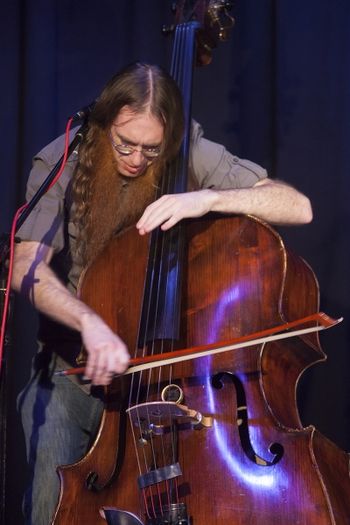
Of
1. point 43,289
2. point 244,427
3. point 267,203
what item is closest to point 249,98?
point 267,203

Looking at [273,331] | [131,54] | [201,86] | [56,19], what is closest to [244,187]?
[273,331]

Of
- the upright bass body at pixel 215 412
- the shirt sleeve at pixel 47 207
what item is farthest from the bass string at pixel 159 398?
the shirt sleeve at pixel 47 207

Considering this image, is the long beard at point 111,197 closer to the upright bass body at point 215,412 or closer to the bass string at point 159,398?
the bass string at point 159,398

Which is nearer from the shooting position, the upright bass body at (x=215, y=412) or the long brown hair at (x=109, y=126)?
the upright bass body at (x=215, y=412)

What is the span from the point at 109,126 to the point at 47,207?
26 centimetres

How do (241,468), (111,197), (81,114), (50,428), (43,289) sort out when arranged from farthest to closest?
(111,197) < (50,428) < (43,289) < (81,114) < (241,468)

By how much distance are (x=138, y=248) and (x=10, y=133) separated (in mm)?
1094

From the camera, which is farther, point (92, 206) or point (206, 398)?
point (92, 206)

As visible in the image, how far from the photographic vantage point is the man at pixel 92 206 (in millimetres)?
1641

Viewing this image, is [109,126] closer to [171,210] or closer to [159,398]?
[171,210]

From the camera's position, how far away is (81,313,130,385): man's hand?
4.18 ft

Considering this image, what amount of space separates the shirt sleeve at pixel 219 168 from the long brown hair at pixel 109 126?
0.12 m

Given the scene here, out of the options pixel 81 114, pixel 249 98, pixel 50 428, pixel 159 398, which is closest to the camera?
pixel 159 398

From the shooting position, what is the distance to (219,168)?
185 cm
